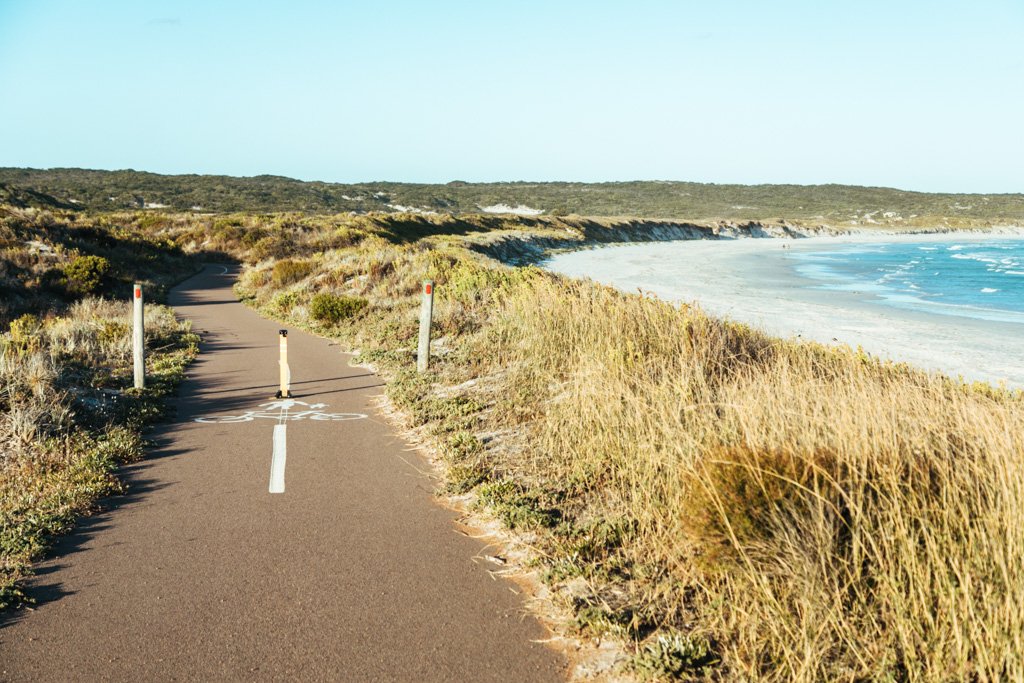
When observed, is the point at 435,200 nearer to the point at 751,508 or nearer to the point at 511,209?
the point at 511,209

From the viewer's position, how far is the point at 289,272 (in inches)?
1037

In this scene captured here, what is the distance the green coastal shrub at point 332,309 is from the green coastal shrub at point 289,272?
8.32 m

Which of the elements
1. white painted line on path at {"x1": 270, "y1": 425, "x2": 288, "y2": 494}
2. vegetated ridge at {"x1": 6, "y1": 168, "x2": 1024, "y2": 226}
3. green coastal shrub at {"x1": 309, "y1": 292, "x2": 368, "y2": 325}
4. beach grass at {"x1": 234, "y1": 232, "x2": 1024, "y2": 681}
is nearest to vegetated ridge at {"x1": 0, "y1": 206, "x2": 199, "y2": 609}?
white painted line on path at {"x1": 270, "y1": 425, "x2": 288, "y2": 494}

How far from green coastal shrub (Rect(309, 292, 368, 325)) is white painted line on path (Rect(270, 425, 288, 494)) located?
9.11 meters

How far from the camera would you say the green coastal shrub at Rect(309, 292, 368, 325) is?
1791cm

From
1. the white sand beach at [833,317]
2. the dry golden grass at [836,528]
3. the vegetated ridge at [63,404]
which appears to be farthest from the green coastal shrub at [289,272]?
the dry golden grass at [836,528]

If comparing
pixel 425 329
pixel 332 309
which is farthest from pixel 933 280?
pixel 425 329

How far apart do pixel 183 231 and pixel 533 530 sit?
5268cm

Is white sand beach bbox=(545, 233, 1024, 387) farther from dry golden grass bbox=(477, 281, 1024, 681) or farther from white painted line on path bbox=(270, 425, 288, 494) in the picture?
white painted line on path bbox=(270, 425, 288, 494)

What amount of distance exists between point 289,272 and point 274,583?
22.8m

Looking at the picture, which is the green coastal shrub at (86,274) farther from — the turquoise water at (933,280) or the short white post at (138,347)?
the turquoise water at (933,280)

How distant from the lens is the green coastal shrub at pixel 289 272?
85.4 ft

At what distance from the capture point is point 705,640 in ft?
13.0

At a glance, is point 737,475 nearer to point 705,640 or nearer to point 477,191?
point 705,640
